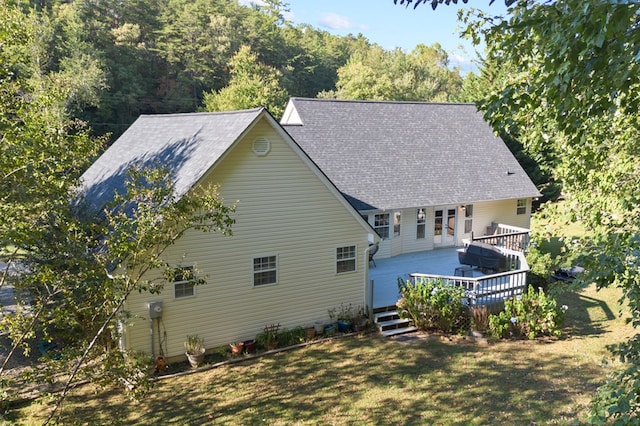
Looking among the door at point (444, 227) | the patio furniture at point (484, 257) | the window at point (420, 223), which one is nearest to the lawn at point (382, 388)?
the patio furniture at point (484, 257)

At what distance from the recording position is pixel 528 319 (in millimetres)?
13789

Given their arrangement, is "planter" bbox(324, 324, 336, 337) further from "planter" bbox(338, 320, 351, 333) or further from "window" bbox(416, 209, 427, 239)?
"window" bbox(416, 209, 427, 239)

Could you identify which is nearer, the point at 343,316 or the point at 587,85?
the point at 587,85

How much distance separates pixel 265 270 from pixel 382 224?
7.96m

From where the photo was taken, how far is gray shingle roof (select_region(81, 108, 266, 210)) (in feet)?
40.7

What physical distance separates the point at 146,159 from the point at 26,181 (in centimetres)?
824

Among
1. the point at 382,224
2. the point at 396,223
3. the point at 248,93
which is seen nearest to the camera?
the point at 382,224

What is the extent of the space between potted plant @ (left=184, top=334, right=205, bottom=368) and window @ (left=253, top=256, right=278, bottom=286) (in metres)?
2.22

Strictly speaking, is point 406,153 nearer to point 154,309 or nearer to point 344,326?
point 344,326

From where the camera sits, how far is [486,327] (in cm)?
1399

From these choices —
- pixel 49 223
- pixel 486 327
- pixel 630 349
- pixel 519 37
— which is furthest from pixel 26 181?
pixel 486 327

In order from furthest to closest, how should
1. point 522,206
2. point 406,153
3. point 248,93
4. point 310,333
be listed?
1. point 248,93
2. point 522,206
3. point 406,153
4. point 310,333

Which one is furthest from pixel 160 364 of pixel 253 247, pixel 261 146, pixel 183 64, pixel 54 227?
pixel 183 64

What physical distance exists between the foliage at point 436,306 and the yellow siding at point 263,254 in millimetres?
1763
